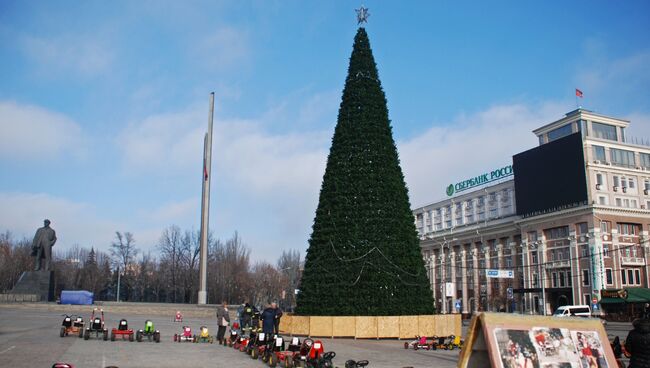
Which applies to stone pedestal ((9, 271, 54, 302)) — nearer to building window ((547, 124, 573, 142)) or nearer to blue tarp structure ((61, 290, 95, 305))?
blue tarp structure ((61, 290, 95, 305))

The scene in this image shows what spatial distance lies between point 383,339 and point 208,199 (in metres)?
25.5

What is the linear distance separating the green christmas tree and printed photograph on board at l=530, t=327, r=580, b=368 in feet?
58.5

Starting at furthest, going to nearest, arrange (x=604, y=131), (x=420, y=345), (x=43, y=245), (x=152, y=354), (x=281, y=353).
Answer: (x=604, y=131) < (x=43, y=245) < (x=420, y=345) < (x=152, y=354) < (x=281, y=353)

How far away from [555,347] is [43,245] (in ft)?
145

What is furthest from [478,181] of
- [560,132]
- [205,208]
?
[205,208]

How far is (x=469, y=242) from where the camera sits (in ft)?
282

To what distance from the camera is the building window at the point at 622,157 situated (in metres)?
68.9

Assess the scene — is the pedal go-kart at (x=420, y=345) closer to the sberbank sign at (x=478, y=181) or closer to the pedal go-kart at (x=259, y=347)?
the pedal go-kart at (x=259, y=347)

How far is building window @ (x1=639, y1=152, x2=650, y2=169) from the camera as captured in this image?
234 feet

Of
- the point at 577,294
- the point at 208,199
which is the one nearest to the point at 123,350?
the point at 208,199

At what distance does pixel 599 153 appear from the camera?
6794cm

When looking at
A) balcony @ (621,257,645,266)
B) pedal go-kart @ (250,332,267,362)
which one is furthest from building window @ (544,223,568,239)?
pedal go-kart @ (250,332,267,362)

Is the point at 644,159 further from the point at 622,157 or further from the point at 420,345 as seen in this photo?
the point at 420,345

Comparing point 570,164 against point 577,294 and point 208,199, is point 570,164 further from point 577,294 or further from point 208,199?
point 208,199
